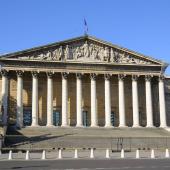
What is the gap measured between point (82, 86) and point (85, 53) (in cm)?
494

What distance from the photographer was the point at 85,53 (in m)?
54.3

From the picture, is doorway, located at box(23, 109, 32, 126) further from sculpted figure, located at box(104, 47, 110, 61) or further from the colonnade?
sculpted figure, located at box(104, 47, 110, 61)

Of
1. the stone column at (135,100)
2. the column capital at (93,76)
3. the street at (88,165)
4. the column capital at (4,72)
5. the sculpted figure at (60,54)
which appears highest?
the sculpted figure at (60,54)

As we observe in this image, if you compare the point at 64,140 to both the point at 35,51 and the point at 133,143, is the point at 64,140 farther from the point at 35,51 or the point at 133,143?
the point at 35,51

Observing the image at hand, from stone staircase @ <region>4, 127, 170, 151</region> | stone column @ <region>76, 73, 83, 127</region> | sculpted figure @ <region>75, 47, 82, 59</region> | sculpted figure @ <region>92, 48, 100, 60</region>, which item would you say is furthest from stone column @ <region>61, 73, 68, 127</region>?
sculpted figure @ <region>92, 48, 100, 60</region>

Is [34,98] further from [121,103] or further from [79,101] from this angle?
[121,103]

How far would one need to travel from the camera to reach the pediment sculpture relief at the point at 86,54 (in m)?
53.0

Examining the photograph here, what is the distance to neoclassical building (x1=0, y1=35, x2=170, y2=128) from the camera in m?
52.1

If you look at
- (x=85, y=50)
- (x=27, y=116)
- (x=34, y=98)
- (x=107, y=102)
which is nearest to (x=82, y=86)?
(x=107, y=102)

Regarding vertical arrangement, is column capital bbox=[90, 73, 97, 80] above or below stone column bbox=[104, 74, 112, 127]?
above

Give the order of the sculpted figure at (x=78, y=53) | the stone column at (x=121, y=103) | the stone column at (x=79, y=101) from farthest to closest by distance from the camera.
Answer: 1. the sculpted figure at (x=78, y=53)
2. the stone column at (x=121, y=103)
3. the stone column at (x=79, y=101)

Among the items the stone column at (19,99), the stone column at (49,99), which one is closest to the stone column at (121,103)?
the stone column at (49,99)

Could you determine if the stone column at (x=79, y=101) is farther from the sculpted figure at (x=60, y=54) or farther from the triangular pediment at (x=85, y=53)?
the sculpted figure at (x=60, y=54)

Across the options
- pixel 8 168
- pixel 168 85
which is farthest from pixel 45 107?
pixel 8 168
